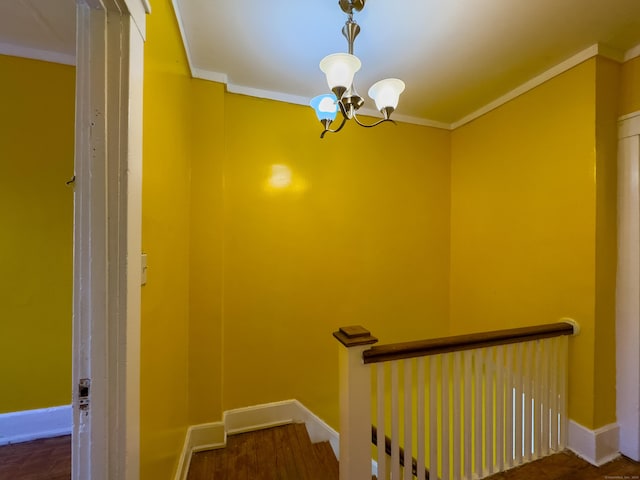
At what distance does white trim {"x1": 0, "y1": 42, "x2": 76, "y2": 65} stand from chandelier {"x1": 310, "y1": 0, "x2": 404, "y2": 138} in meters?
1.66

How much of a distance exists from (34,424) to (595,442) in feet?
11.1

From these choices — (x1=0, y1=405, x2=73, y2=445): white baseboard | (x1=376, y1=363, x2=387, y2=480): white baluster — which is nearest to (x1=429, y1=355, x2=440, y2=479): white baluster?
(x1=376, y1=363, x2=387, y2=480): white baluster

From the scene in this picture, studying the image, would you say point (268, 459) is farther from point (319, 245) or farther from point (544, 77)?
point (544, 77)

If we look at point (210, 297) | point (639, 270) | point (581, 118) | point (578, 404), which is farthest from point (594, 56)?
point (210, 297)

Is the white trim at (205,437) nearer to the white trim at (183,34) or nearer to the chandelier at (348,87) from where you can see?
the chandelier at (348,87)

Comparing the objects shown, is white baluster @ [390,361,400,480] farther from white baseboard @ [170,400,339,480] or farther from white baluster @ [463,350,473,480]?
white baseboard @ [170,400,339,480]

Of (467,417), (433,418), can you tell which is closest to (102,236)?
(433,418)

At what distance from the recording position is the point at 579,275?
5.46 feet

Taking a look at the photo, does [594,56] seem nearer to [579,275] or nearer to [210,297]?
[579,275]

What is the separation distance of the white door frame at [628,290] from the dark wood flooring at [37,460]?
3179 mm

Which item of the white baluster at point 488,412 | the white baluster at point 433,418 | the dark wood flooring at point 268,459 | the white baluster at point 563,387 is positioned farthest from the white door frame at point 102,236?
the white baluster at point 563,387

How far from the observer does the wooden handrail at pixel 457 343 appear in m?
1.27

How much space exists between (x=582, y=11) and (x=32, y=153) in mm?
3205

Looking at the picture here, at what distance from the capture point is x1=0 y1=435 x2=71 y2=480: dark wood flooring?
150cm
